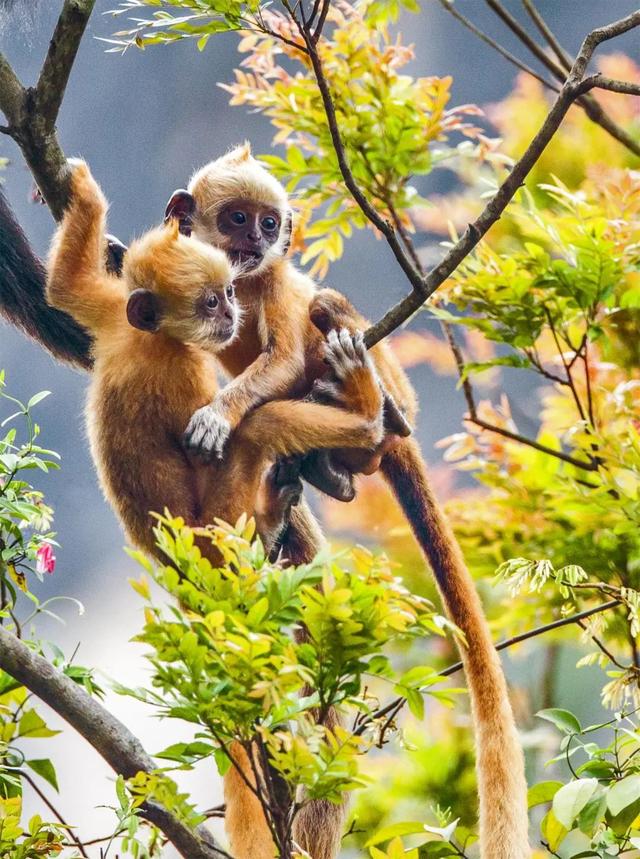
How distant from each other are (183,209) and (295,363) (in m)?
0.36

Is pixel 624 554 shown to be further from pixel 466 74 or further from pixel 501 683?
pixel 466 74

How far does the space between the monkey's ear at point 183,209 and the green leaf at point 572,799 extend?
117cm

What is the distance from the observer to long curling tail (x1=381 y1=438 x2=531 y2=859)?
1856mm

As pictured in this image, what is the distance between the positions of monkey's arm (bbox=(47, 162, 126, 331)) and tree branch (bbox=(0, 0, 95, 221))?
0.03m

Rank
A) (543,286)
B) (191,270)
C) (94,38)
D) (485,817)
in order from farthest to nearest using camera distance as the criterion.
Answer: (94,38), (543,286), (485,817), (191,270)

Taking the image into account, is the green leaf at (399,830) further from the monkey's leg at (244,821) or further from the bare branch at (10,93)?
the bare branch at (10,93)

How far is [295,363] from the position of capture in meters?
1.97

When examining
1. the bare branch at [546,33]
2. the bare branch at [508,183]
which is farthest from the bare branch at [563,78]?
the bare branch at [508,183]

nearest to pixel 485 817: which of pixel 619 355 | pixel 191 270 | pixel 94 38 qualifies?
pixel 191 270

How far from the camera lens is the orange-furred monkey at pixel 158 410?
1.85 meters

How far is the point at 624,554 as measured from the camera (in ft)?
8.00

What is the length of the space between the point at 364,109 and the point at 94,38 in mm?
661

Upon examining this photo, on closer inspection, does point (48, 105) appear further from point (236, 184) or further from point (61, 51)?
point (236, 184)

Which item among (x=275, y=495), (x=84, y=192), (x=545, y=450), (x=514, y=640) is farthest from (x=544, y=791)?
(x=84, y=192)
